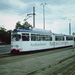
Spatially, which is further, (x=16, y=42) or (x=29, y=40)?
(x=29, y=40)

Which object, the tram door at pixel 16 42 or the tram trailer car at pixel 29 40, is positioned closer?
the tram door at pixel 16 42

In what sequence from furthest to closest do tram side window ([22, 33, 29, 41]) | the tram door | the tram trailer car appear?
tram side window ([22, 33, 29, 41]), the tram trailer car, the tram door

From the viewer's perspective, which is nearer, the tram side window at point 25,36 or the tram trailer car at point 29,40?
the tram trailer car at point 29,40

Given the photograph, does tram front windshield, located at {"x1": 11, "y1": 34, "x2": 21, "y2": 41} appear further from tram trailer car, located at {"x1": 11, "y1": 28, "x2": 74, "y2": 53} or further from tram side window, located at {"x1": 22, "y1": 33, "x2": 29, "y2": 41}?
tram side window, located at {"x1": 22, "y1": 33, "x2": 29, "y2": 41}

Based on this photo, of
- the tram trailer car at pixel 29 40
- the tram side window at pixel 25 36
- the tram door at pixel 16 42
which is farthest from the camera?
the tram side window at pixel 25 36

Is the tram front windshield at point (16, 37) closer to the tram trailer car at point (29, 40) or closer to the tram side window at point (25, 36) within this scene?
the tram trailer car at point (29, 40)

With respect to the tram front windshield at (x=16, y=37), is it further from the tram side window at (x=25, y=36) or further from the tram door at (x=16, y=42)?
the tram side window at (x=25, y=36)

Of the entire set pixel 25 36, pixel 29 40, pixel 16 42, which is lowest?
pixel 16 42

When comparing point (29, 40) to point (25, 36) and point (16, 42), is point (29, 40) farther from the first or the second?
point (16, 42)

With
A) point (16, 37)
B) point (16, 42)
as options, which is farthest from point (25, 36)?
point (16, 42)

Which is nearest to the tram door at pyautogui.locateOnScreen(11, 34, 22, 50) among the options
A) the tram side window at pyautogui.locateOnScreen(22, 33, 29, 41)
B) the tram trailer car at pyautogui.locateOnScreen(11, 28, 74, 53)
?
the tram trailer car at pyautogui.locateOnScreen(11, 28, 74, 53)

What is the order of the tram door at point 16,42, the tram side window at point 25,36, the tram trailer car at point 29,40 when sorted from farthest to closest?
the tram side window at point 25,36 → the tram trailer car at point 29,40 → the tram door at point 16,42

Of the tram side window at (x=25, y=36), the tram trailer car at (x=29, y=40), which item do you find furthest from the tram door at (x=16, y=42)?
the tram side window at (x=25, y=36)

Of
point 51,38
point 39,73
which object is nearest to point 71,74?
point 39,73
